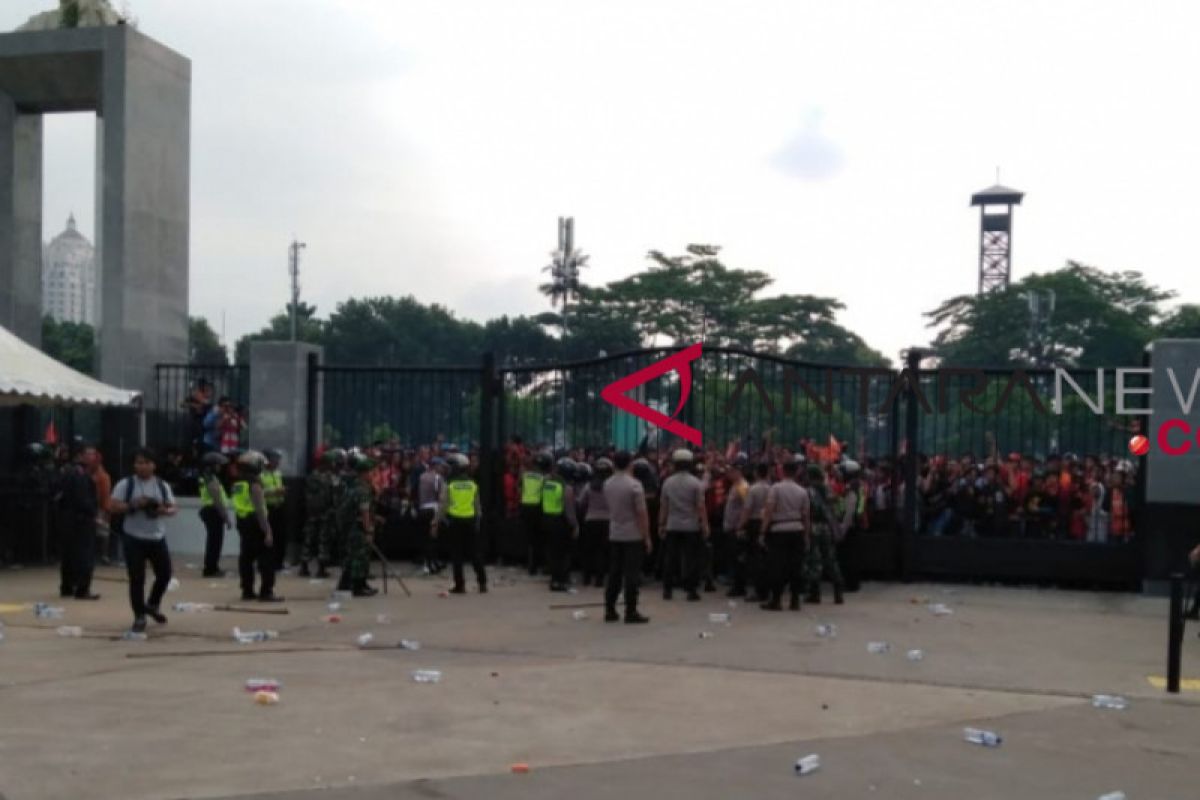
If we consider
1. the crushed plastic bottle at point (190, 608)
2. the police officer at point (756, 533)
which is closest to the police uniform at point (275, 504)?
the crushed plastic bottle at point (190, 608)

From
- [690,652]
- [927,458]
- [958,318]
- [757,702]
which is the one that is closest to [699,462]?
[927,458]

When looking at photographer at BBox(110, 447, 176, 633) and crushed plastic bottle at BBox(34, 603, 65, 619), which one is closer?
photographer at BBox(110, 447, 176, 633)

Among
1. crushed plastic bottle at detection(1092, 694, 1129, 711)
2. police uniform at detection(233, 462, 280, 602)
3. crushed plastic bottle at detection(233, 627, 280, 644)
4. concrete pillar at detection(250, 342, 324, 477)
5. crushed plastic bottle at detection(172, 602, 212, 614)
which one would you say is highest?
concrete pillar at detection(250, 342, 324, 477)

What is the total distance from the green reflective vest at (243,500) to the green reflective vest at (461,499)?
2.36 m

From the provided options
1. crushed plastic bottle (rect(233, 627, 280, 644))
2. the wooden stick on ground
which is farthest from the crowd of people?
crushed plastic bottle (rect(233, 627, 280, 644))

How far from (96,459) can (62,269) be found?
4240 inches

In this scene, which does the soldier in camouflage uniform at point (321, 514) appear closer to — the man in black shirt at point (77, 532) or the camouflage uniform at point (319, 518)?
the camouflage uniform at point (319, 518)

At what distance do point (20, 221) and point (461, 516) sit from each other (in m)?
10.9

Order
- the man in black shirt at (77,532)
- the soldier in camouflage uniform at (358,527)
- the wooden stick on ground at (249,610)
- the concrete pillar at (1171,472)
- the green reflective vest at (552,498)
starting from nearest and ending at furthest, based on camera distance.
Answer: the wooden stick on ground at (249,610) → the man in black shirt at (77,532) → the soldier in camouflage uniform at (358,527) → the concrete pillar at (1171,472) → the green reflective vest at (552,498)

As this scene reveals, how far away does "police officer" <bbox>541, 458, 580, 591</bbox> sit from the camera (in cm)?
1636

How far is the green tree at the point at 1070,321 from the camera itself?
53.4 meters

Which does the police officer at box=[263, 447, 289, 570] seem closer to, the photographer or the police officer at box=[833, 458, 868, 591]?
the photographer

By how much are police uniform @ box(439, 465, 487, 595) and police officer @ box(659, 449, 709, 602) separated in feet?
7.41

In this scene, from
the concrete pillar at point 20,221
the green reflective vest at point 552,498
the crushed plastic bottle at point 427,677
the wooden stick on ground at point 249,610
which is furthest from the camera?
the concrete pillar at point 20,221
